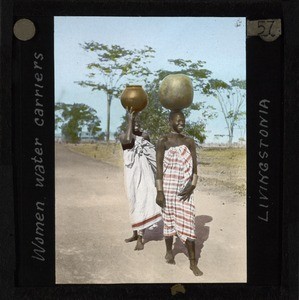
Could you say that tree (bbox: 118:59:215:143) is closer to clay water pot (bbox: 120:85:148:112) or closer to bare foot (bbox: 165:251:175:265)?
clay water pot (bbox: 120:85:148:112)

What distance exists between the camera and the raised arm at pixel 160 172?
4.97ft

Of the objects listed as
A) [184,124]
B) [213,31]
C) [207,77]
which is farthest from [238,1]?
[184,124]

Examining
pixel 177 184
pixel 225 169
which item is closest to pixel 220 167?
pixel 225 169

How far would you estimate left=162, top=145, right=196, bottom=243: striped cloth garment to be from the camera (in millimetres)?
1517

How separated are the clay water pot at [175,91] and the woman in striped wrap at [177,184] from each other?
0.03 m

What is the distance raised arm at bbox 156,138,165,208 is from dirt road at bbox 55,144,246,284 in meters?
0.09

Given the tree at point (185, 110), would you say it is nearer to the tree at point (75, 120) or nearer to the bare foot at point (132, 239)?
the tree at point (75, 120)

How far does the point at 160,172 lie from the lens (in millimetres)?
1521

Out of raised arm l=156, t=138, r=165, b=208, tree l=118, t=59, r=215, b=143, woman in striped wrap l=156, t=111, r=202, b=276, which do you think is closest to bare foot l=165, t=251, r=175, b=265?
woman in striped wrap l=156, t=111, r=202, b=276

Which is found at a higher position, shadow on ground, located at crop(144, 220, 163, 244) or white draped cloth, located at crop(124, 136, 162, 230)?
white draped cloth, located at crop(124, 136, 162, 230)

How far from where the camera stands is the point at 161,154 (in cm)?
152
